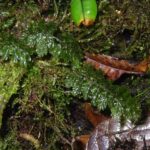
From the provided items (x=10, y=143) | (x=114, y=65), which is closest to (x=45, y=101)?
(x=10, y=143)

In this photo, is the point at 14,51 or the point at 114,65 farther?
the point at 114,65

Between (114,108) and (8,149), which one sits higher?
(114,108)

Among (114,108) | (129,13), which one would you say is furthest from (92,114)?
(129,13)

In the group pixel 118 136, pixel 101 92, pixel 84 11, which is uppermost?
pixel 84 11

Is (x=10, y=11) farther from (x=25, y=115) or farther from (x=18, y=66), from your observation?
(x=25, y=115)

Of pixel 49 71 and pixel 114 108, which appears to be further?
pixel 49 71

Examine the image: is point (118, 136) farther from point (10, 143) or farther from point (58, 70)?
point (10, 143)

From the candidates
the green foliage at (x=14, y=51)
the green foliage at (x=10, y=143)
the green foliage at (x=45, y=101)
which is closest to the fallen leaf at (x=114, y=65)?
the green foliage at (x=45, y=101)

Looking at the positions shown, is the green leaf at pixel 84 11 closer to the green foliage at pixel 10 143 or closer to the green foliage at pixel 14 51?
the green foliage at pixel 14 51
